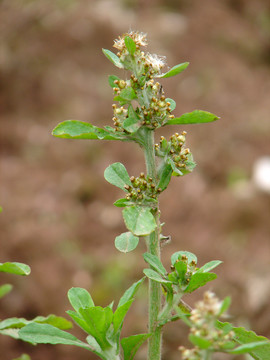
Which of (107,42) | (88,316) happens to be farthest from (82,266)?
(107,42)

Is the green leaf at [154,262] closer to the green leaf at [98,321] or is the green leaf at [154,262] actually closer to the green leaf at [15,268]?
the green leaf at [98,321]

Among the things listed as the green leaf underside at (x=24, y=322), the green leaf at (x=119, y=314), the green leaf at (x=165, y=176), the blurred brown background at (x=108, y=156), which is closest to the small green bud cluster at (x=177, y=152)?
the green leaf at (x=165, y=176)

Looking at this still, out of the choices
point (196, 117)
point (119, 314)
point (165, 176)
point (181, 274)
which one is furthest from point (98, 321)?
point (196, 117)

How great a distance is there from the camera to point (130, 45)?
857 millimetres

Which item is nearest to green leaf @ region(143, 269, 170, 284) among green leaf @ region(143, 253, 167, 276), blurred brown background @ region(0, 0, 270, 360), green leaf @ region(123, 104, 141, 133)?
green leaf @ region(143, 253, 167, 276)

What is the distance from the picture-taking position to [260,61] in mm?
5805

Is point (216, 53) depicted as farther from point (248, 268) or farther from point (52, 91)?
point (248, 268)

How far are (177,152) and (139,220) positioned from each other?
170 mm

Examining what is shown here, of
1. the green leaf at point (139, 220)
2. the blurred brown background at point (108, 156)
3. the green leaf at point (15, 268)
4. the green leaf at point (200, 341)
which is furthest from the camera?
the blurred brown background at point (108, 156)

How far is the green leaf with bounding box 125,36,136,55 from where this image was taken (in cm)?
85

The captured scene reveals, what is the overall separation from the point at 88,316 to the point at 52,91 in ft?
13.9

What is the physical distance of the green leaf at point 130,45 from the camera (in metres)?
0.85

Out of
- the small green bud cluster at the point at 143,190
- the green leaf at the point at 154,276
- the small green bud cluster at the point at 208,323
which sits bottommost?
the small green bud cluster at the point at 208,323

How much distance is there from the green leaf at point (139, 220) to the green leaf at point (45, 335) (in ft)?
0.72
